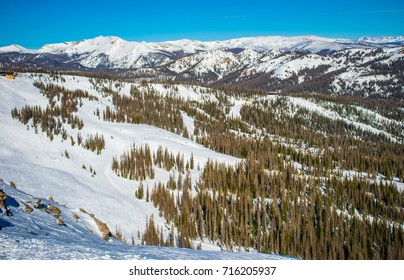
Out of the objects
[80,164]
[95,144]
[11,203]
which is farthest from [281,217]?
[95,144]

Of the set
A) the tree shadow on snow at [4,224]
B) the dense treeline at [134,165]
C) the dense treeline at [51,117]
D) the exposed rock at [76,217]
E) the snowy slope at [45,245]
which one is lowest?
the dense treeline at [134,165]

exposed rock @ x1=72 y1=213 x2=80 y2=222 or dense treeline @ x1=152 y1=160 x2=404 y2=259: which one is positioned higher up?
exposed rock @ x1=72 y1=213 x2=80 y2=222

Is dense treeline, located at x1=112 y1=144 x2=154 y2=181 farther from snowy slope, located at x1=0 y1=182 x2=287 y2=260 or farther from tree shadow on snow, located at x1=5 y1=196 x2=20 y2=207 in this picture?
snowy slope, located at x1=0 y1=182 x2=287 y2=260

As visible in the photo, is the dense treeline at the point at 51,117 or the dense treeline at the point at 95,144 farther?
the dense treeline at the point at 51,117

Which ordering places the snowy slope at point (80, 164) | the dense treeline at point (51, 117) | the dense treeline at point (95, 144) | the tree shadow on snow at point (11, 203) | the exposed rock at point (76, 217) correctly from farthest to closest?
the dense treeline at point (51, 117)
the dense treeline at point (95, 144)
the snowy slope at point (80, 164)
the exposed rock at point (76, 217)
the tree shadow on snow at point (11, 203)

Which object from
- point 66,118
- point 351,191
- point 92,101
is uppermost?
point 92,101

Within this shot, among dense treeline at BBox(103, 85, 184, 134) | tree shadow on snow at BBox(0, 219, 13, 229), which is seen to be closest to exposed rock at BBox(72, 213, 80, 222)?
tree shadow on snow at BBox(0, 219, 13, 229)

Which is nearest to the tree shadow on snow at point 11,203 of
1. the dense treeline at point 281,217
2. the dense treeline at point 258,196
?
the dense treeline at point 258,196

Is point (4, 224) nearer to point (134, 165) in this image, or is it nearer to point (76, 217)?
point (76, 217)

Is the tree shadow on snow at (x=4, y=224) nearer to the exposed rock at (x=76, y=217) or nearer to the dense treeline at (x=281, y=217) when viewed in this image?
the exposed rock at (x=76, y=217)
